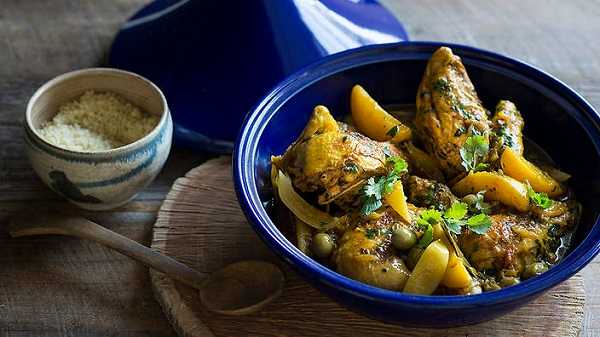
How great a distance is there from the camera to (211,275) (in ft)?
6.05

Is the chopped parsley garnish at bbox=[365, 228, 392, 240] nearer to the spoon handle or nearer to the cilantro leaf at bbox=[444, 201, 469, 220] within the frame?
the cilantro leaf at bbox=[444, 201, 469, 220]

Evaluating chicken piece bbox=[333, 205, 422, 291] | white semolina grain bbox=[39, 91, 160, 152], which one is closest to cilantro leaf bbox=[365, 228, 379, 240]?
chicken piece bbox=[333, 205, 422, 291]

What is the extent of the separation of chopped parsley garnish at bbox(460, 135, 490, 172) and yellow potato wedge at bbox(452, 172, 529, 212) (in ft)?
0.11

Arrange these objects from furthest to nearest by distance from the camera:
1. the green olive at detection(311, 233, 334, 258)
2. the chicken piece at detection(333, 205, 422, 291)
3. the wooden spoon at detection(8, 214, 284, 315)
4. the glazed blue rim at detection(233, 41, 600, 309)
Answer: the wooden spoon at detection(8, 214, 284, 315)
the green olive at detection(311, 233, 334, 258)
the chicken piece at detection(333, 205, 422, 291)
the glazed blue rim at detection(233, 41, 600, 309)

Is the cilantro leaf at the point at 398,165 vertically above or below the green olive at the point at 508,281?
above

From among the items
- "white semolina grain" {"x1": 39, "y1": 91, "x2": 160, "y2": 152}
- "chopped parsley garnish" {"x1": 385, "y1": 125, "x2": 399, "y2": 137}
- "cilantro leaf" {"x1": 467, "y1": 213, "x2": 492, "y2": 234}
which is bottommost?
"white semolina grain" {"x1": 39, "y1": 91, "x2": 160, "y2": 152}

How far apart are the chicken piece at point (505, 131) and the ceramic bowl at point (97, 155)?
2.91 feet

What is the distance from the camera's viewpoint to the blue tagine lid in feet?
7.70

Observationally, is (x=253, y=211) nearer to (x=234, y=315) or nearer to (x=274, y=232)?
(x=274, y=232)

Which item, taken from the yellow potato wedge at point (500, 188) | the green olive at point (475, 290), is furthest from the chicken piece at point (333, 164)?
the green olive at point (475, 290)

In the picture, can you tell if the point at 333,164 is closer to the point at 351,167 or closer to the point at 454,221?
the point at 351,167

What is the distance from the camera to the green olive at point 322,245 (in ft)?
5.54

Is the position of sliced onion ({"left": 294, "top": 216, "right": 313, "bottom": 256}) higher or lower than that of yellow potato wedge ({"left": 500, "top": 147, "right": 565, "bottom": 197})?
lower

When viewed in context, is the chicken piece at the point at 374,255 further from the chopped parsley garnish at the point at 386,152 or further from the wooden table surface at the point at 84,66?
the wooden table surface at the point at 84,66
